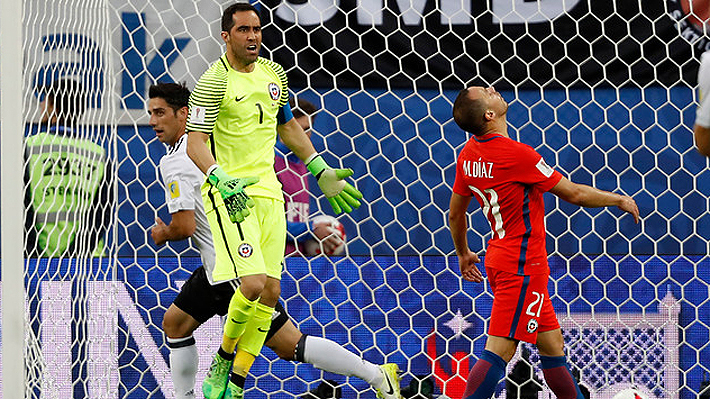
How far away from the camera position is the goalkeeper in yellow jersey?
3.53 meters

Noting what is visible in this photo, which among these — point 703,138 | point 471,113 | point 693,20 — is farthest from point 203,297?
point 693,20

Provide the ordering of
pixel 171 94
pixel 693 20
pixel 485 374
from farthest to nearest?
pixel 693 20 → pixel 171 94 → pixel 485 374

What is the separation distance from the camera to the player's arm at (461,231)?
12.4 feet

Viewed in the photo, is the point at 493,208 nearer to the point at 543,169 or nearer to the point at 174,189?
the point at 543,169

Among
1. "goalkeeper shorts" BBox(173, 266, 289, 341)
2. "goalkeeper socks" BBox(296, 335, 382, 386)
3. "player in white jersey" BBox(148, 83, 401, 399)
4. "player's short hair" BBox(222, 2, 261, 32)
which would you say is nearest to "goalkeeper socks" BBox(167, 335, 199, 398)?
"player in white jersey" BBox(148, 83, 401, 399)

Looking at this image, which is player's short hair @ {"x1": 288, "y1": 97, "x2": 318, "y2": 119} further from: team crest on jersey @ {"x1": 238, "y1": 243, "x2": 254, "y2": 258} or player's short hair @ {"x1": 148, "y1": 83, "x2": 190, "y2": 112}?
team crest on jersey @ {"x1": 238, "y1": 243, "x2": 254, "y2": 258}

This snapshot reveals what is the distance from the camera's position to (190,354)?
400 cm

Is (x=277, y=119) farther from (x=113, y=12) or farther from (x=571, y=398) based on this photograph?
(x=571, y=398)

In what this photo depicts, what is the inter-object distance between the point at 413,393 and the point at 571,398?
3.24 ft

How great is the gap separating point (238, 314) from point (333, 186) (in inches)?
27.3

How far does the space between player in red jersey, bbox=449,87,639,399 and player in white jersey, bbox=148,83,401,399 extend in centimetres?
Answer: 67

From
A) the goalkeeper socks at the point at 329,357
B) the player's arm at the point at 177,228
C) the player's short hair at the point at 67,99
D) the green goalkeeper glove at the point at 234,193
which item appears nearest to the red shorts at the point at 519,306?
the goalkeeper socks at the point at 329,357

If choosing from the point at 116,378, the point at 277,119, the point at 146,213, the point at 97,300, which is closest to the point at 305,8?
the point at 277,119

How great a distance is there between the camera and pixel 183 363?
3.99m
